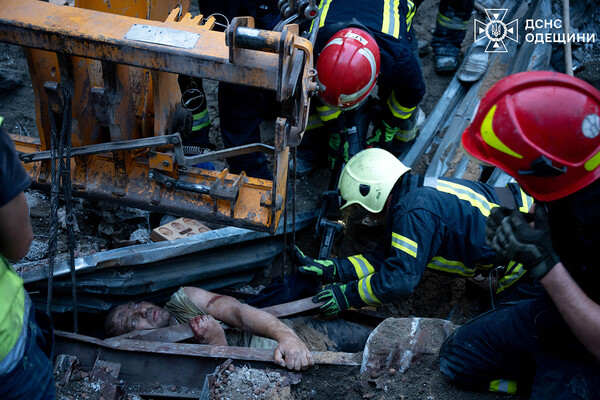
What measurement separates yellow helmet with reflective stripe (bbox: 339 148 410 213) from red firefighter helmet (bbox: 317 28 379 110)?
2.17 feet

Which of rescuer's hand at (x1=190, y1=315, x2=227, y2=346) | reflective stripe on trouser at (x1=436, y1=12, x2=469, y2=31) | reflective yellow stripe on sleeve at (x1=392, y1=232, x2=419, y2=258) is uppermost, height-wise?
reflective stripe on trouser at (x1=436, y1=12, x2=469, y2=31)

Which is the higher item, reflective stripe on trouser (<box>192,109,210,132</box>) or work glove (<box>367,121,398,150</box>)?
reflective stripe on trouser (<box>192,109,210,132</box>)

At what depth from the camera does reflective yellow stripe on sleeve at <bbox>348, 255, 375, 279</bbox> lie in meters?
3.45

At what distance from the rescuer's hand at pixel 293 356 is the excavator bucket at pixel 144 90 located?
630 millimetres

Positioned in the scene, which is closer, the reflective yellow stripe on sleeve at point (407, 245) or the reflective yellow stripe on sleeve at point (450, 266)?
the reflective yellow stripe on sleeve at point (407, 245)

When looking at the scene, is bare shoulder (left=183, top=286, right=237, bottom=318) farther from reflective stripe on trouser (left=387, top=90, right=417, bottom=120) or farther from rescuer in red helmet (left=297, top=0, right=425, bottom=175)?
reflective stripe on trouser (left=387, top=90, right=417, bottom=120)

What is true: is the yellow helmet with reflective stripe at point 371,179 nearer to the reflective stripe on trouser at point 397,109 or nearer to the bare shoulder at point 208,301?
the bare shoulder at point 208,301

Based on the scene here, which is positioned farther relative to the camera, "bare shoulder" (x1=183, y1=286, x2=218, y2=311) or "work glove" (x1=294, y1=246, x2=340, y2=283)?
"work glove" (x1=294, y1=246, x2=340, y2=283)

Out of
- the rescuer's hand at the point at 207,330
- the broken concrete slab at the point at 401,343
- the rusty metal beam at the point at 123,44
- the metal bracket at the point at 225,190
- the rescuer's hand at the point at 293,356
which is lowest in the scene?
the rescuer's hand at the point at 207,330

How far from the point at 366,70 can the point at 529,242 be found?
2.26 metres

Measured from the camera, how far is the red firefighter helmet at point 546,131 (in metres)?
1.75

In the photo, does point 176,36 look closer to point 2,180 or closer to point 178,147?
point 178,147

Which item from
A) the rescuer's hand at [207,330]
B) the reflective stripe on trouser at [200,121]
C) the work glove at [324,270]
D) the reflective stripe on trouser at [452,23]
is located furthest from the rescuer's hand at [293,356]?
the reflective stripe on trouser at [452,23]

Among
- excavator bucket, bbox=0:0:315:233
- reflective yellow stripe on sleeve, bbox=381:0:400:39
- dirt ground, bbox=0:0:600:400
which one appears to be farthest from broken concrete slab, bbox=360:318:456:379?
reflective yellow stripe on sleeve, bbox=381:0:400:39
